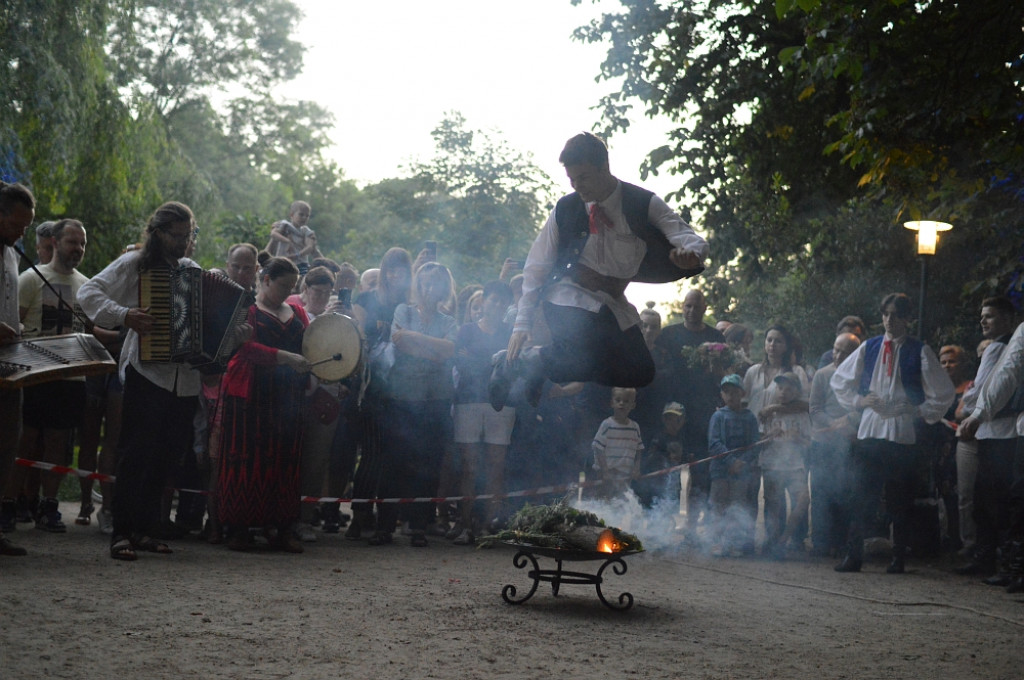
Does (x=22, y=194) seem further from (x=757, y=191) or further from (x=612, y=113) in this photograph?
(x=757, y=191)

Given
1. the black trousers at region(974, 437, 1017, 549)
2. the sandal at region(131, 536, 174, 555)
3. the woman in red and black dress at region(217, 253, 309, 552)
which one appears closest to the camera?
the sandal at region(131, 536, 174, 555)

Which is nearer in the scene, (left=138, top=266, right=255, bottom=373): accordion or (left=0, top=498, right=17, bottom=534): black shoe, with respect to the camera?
(left=138, top=266, right=255, bottom=373): accordion

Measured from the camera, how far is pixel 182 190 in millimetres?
28047

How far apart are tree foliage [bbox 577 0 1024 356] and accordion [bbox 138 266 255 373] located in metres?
4.17

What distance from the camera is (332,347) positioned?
323 inches

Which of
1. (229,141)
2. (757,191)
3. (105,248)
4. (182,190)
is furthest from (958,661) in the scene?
(229,141)

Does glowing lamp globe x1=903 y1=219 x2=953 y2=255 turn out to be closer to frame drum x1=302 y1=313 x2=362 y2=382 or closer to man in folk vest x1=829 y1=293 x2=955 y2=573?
man in folk vest x1=829 y1=293 x2=955 y2=573

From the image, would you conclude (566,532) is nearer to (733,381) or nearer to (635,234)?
(635,234)

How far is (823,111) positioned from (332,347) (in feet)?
31.5

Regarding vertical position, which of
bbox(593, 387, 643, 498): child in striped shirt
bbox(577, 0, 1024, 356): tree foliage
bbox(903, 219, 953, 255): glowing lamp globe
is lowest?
bbox(593, 387, 643, 498): child in striped shirt

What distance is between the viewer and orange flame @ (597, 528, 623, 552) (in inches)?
266

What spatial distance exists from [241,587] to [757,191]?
39.1 ft

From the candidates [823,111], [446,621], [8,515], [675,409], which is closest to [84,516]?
[8,515]

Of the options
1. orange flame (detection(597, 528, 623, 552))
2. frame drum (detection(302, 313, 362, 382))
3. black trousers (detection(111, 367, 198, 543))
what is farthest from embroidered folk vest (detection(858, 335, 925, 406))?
black trousers (detection(111, 367, 198, 543))
